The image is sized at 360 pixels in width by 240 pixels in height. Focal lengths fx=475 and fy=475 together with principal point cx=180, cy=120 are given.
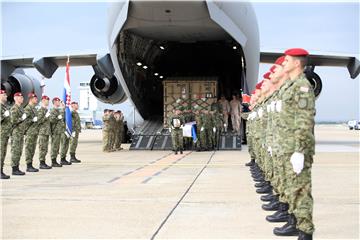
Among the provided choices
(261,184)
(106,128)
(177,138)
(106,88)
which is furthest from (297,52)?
(106,88)

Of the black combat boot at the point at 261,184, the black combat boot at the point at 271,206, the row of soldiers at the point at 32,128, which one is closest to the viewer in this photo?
the black combat boot at the point at 271,206

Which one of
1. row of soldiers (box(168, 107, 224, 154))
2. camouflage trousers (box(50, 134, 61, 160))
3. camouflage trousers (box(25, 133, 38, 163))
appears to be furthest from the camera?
row of soldiers (box(168, 107, 224, 154))

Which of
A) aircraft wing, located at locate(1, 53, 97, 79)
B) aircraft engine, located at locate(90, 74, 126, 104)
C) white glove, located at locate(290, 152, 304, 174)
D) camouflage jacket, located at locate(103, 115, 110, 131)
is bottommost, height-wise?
white glove, located at locate(290, 152, 304, 174)

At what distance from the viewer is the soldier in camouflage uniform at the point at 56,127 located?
32.2ft

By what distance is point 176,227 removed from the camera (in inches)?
161

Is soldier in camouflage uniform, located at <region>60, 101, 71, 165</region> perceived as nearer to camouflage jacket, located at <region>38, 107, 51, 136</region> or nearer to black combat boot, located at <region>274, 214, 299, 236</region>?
camouflage jacket, located at <region>38, 107, 51, 136</region>

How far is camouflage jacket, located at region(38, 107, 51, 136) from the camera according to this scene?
29.6 feet

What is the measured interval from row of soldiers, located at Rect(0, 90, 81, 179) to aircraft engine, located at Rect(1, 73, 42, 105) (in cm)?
694

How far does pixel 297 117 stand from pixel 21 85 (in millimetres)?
15437

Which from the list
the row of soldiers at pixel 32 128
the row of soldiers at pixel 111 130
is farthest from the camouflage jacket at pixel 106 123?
the row of soldiers at pixel 32 128

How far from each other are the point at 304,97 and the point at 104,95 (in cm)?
1551

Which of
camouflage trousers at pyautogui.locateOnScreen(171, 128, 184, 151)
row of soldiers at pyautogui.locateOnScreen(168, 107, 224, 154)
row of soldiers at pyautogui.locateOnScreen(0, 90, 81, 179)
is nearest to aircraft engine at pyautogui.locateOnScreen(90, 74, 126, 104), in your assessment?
row of soldiers at pyautogui.locateOnScreen(168, 107, 224, 154)

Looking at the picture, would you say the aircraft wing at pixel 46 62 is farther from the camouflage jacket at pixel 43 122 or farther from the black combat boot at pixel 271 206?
the black combat boot at pixel 271 206

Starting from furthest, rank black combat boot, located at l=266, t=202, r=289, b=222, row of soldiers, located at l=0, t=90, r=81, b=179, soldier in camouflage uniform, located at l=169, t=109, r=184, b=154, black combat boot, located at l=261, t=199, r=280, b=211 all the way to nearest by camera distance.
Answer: soldier in camouflage uniform, located at l=169, t=109, r=184, b=154 < row of soldiers, located at l=0, t=90, r=81, b=179 < black combat boot, located at l=261, t=199, r=280, b=211 < black combat boot, located at l=266, t=202, r=289, b=222
